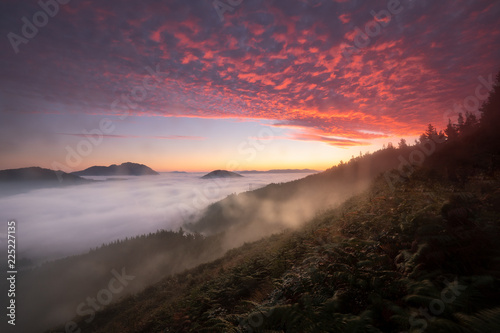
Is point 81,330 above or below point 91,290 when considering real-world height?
above

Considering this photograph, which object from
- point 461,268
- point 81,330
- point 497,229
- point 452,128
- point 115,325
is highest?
point 452,128

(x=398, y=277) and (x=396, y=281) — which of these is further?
(x=398, y=277)

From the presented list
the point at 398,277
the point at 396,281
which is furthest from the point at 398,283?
the point at 398,277

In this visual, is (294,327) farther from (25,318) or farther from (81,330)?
(25,318)

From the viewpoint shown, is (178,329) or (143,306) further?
(143,306)

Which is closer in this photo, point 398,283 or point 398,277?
point 398,283

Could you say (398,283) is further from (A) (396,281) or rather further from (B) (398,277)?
(B) (398,277)

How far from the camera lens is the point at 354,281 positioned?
16.1ft

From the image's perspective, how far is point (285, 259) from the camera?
30.8 feet

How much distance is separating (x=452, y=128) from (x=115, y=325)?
59526 millimetres

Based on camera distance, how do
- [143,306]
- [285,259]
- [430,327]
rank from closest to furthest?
[430,327]
[285,259]
[143,306]

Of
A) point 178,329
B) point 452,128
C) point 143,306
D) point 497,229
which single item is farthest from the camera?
point 452,128

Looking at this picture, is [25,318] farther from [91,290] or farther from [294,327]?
[294,327]

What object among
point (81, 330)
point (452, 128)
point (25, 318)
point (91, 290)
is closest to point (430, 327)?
point (81, 330)
